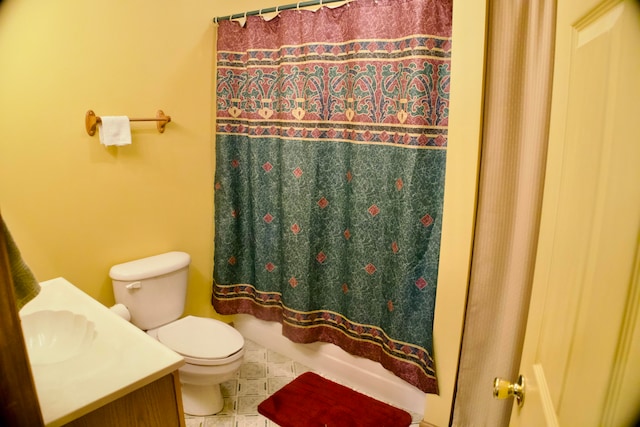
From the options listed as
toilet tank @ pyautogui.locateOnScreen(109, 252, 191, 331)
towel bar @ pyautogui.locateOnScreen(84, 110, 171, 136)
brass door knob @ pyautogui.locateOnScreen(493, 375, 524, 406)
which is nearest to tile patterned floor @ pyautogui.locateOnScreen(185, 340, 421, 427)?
toilet tank @ pyautogui.locateOnScreen(109, 252, 191, 331)

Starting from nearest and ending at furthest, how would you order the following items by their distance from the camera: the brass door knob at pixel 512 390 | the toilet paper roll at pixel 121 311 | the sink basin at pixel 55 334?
the brass door knob at pixel 512 390 → the sink basin at pixel 55 334 → the toilet paper roll at pixel 121 311

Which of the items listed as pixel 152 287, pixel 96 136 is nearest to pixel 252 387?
pixel 152 287

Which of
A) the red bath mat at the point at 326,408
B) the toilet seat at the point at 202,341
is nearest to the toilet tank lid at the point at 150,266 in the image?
the toilet seat at the point at 202,341

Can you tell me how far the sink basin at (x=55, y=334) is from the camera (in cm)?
137

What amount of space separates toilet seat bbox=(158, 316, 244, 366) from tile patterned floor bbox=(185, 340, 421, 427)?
38cm

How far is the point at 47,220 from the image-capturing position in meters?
1.98

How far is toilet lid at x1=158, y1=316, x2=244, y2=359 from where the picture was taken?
6.50ft

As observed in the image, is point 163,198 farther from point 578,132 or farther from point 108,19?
point 578,132

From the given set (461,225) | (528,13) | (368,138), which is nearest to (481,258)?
→ (461,225)

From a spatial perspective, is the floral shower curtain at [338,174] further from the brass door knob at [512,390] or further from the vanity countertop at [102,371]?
the vanity countertop at [102,371]

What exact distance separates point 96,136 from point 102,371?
4.47 feet

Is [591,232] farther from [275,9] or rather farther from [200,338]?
[275,9]

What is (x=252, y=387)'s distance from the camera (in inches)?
93.3

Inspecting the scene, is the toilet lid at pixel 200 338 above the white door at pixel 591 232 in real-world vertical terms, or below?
below
